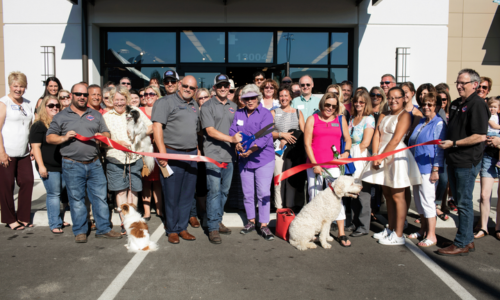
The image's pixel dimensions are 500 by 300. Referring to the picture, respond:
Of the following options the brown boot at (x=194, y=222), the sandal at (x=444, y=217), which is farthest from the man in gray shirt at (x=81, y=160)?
the sandal at (x=444, y=217)

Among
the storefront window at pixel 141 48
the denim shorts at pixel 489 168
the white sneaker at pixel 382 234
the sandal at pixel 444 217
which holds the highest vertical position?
the storefront window at pixel 141 48

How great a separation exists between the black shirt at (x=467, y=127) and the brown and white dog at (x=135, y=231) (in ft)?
12.9

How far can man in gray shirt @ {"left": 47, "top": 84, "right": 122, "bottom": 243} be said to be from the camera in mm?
4758

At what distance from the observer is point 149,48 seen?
406 inches

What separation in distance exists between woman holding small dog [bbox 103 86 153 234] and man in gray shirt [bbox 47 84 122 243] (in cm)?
21

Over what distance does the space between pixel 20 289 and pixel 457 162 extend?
16.6 feet

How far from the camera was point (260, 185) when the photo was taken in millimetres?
5121

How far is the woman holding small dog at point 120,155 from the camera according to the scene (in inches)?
207

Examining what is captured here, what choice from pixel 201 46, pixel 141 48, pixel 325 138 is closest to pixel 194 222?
pixel 325 138

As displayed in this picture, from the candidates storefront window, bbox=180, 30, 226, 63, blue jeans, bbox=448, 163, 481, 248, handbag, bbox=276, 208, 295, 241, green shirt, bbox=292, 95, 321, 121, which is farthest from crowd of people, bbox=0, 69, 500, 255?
storefront window, bbox=180, 30, 226, 63

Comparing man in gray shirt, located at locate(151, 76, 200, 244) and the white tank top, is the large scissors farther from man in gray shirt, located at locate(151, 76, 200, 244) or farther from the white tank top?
the white tank top

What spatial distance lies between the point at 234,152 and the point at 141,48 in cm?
650

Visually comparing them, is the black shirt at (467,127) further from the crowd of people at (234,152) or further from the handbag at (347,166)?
the handbag at (347,166)

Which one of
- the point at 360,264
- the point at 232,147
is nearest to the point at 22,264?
the point at 232,147
